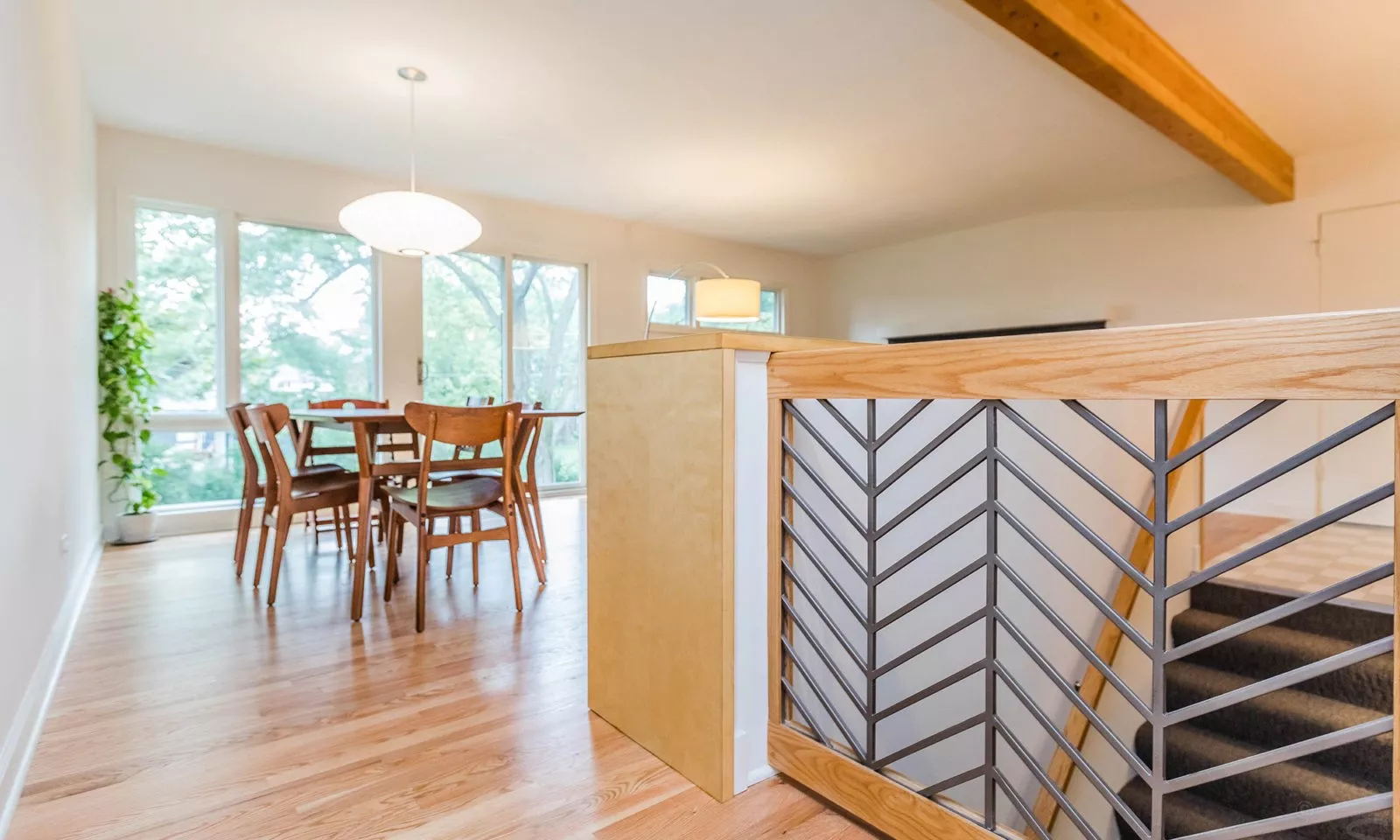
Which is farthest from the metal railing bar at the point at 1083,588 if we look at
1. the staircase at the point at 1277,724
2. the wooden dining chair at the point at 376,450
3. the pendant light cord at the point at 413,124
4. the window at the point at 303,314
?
the window at the point at 303,314

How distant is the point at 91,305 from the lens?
3.54 metres

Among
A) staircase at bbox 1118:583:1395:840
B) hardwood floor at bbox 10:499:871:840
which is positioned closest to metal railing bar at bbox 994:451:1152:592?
hardwood floor at bbox 10:499:871:840

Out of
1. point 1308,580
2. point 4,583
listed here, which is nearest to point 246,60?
point 4,583

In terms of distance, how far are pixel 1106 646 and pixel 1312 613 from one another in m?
0.90

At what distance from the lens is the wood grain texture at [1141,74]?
2.50 meters

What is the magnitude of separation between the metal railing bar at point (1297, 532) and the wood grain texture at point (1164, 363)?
0.11m

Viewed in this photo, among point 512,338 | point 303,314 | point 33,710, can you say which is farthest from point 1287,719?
point 303,314

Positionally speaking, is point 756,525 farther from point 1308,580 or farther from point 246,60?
point 246,60

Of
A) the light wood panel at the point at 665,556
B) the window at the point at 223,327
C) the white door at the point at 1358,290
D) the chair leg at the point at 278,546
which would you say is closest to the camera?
the light wood panel at the point at 665,556

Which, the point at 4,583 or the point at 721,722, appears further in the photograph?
the point at 4,583

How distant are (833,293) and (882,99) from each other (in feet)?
14.3

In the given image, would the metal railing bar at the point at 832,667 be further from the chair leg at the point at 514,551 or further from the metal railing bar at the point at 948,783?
the chair leg at the point at 514,551

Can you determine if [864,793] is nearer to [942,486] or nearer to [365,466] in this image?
[942,486]

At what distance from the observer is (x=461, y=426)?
250cm
